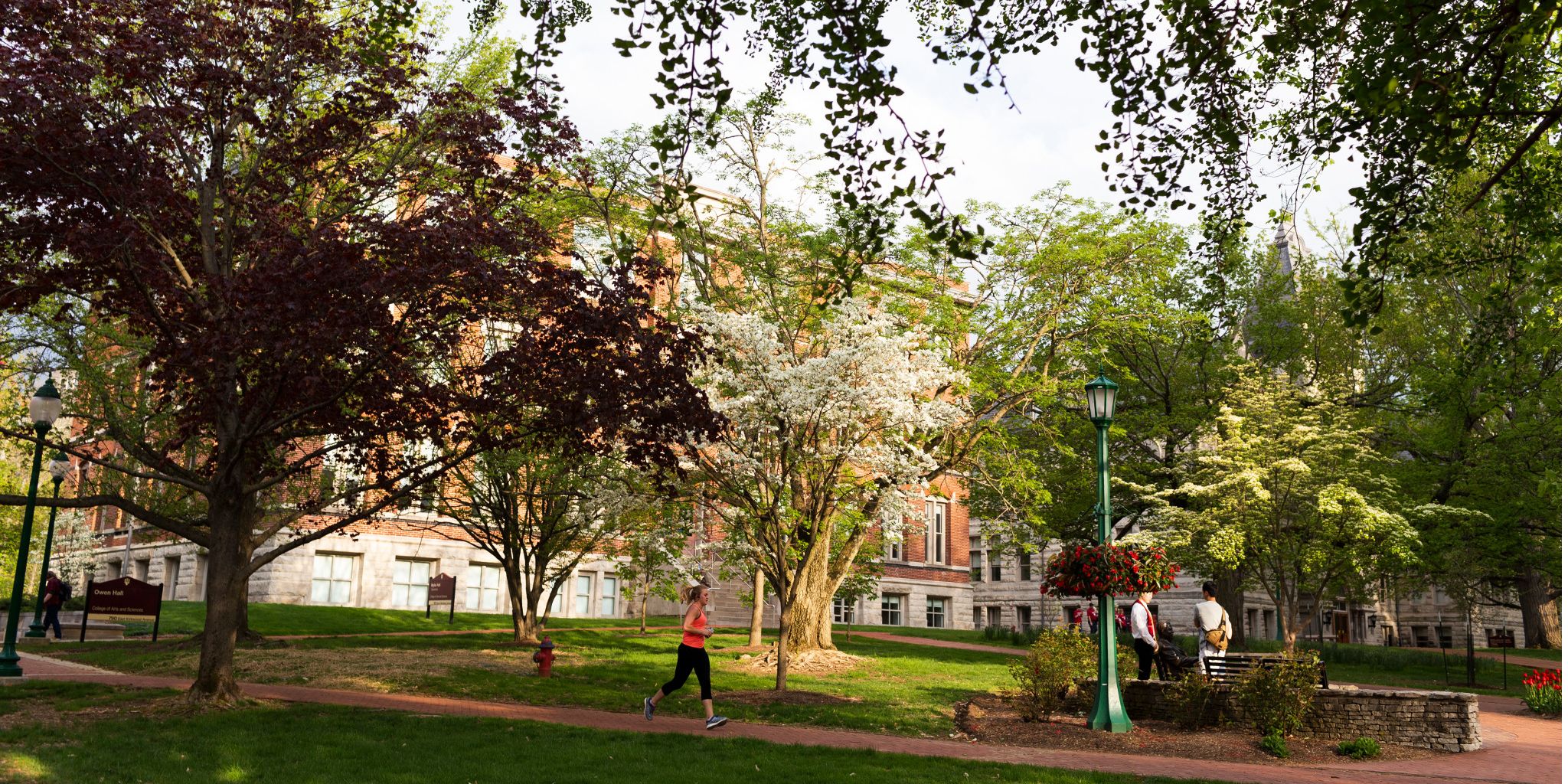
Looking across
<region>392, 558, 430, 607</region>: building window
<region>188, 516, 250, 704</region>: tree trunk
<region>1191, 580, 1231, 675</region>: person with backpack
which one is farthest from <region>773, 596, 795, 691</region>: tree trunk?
<region>392, 558, 430, 607</region>: building window

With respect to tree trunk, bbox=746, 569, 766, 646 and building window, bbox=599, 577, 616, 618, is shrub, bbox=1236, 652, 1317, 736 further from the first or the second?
building window, bbox=599, 577, 616, 618

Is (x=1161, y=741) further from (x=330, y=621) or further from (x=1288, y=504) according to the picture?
(x=330, y=621)

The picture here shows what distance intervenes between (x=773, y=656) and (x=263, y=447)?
41.7 feet

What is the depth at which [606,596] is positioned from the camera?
49.2 metres

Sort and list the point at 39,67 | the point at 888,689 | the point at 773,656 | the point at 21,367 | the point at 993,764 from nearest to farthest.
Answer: the point at 993,764
the point at 39,67
the point at 888,689
the point at 21,367
the point at 773,656

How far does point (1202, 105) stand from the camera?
857cm

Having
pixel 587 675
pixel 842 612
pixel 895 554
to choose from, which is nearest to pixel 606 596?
pixel 842 612

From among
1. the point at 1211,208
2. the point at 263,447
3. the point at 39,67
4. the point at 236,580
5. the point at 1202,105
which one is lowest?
the point at 236,580

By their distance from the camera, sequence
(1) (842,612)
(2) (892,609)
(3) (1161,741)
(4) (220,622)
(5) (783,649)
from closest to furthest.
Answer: (4) (220,622) < (3) (1161,741) < (5) (783,649) < (1) (842,612) < (2) (892,609)

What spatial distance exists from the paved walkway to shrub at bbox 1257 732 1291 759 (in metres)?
0.62

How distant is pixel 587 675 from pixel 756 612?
9709 millimetres

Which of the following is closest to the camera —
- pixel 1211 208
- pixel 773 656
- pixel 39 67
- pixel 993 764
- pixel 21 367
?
pixel 1211 208

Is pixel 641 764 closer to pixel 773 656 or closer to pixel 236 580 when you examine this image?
pixel 236 580

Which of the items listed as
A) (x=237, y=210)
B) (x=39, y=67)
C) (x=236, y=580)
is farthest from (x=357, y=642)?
(x=39, y=67)
